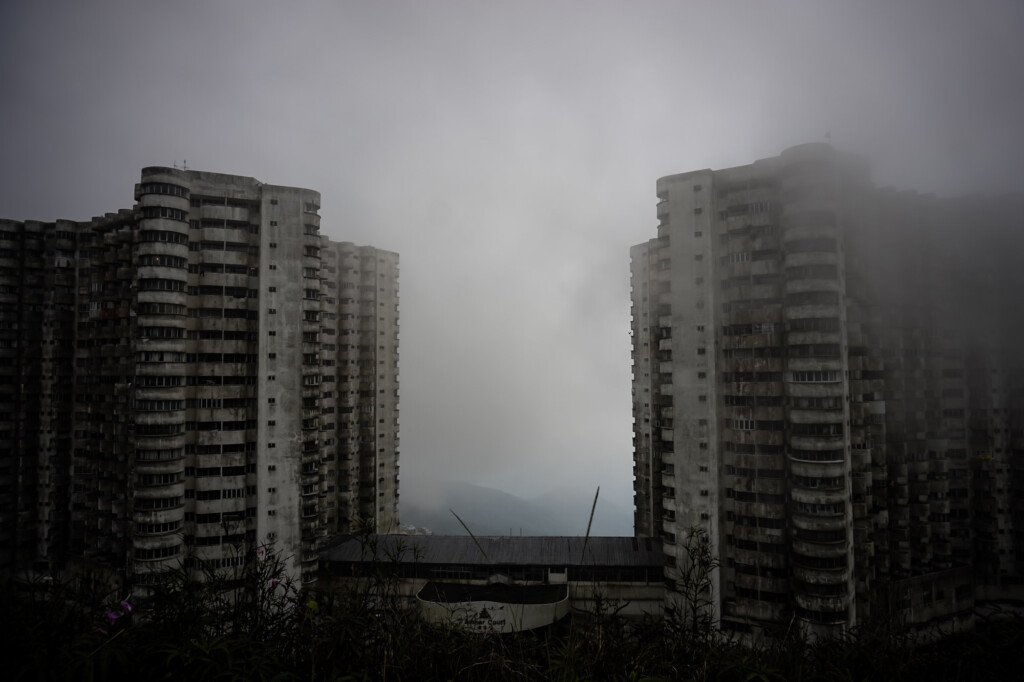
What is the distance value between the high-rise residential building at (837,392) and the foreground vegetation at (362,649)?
19576 mm

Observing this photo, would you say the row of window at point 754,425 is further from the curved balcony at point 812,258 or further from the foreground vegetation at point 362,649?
the foreground vegetation at point 362,649

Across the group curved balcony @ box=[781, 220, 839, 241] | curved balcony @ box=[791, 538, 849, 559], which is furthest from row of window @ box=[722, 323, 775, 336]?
curved balcony @ box=[791, 538, 849, 559]

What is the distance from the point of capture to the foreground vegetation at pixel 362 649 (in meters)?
6.48

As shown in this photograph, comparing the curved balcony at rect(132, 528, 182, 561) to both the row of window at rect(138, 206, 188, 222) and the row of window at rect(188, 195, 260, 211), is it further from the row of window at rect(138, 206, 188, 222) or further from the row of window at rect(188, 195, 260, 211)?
the row of window at rect(188, 195, 260, 211)

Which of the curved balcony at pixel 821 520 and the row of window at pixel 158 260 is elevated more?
the row of window at pixel 158 260

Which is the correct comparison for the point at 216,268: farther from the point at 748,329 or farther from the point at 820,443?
the point at 820,443

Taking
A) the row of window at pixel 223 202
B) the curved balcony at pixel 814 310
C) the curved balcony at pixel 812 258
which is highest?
the row of window at pixel 223 202

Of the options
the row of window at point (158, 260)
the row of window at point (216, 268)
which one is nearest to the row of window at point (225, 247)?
the row of window at point (216, 268)

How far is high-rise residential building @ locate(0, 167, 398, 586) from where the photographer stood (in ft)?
115

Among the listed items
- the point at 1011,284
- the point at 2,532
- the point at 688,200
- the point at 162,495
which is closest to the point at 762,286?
the point at 688,200

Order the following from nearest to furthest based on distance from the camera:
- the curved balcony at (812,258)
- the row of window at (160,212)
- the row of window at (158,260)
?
the curved balcony at (812,258) → the row of window at (158,260) → the row of window at (160,212)

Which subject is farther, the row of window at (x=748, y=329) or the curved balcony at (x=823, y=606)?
the row of window at (x=748, y=329)

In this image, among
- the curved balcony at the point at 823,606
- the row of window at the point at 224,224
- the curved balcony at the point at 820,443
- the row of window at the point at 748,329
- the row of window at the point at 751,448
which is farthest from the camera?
the row of window at the point at 224,224

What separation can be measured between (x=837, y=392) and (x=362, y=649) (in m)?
34.3
